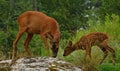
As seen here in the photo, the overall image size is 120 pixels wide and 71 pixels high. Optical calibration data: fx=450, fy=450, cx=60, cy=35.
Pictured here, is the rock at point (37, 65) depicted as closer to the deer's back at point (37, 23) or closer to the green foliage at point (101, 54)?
the deer's back at point (37, 23)

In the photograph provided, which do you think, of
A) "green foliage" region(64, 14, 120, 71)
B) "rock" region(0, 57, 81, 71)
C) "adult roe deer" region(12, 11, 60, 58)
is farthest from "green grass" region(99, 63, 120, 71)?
"rock" region(0, 57, 81, 71)

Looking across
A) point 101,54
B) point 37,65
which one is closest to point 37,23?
point 37,65

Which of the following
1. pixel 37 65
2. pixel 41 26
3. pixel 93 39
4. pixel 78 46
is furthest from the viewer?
pixel 78 46

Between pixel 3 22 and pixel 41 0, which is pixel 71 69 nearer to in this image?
pixel 3 22

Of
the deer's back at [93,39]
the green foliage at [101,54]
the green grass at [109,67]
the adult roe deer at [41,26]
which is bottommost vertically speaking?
the green grass at [109,67]

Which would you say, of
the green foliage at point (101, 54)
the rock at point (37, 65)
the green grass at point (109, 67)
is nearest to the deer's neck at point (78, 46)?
the green foliage at point (101, 54)

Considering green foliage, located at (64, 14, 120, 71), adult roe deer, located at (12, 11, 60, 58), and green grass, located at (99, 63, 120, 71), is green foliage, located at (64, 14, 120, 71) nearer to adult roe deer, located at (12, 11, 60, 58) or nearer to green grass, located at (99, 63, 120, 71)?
green grass, located at (99, 63, 120, 71)

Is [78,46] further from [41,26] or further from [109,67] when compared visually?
[41,26]

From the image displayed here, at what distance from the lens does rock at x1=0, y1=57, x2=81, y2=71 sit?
931 centimetres

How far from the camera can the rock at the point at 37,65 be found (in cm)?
931

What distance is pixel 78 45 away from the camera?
479 inches

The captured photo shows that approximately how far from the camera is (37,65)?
30.8ft

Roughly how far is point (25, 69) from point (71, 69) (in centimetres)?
99

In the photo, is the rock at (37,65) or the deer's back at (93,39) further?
the deer's back at (93,39)
